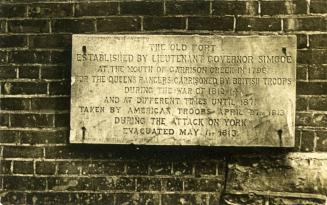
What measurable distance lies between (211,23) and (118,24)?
24.6 inches

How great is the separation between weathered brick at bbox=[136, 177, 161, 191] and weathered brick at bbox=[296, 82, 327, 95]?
1.09 m

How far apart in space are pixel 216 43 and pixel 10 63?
55.6 inches

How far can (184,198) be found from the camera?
321cm

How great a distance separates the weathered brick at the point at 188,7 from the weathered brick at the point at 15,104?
1143mm

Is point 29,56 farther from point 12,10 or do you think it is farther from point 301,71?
point 301,71

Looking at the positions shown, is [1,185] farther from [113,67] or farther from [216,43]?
[216,43]

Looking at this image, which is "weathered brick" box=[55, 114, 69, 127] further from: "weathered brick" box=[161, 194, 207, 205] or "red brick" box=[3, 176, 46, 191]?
"weathered brick" box=[161, 194, 207, 205]

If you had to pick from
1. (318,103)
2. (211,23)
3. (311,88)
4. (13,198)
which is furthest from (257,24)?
(13,198)

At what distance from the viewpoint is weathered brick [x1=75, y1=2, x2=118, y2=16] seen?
332 cm

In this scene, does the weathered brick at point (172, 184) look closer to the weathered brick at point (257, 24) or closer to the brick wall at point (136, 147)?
the brick wall at point (136, 147)

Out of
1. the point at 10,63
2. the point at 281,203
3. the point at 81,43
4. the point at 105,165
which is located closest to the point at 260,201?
the point at 281,203

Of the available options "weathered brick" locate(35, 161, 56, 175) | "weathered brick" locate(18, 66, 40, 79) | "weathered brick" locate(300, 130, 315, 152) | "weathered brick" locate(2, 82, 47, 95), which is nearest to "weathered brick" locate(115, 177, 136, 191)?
"weathered brick" locate(35, 161, 56, 175)

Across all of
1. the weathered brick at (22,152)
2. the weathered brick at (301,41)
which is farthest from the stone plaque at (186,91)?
the weathered brick at (22,152)

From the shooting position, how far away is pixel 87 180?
10.8ft
